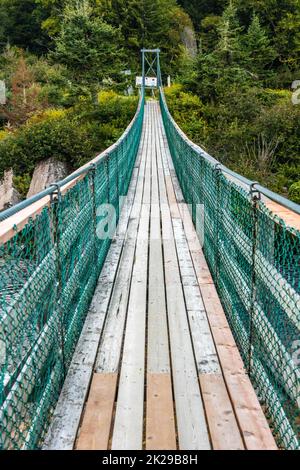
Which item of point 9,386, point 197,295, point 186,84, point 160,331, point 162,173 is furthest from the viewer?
point 186,84

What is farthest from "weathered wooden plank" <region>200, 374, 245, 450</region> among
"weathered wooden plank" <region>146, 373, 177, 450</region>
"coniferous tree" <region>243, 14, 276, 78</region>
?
"coniferous tree" <region>243, 14, 276, 78</region>

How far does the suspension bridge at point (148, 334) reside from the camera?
185cm

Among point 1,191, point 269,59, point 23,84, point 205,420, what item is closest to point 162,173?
point 1,191

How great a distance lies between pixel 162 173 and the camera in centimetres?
898

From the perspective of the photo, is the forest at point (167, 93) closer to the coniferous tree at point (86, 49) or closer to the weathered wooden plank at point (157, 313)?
the coniferous tree at point (86, 49)

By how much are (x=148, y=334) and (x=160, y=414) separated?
0.77 metres

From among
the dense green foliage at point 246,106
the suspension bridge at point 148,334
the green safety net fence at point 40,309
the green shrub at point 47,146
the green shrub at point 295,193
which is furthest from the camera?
the dense green foliage at point 246,106

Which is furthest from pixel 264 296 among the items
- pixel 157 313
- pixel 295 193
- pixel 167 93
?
pixel 167 93

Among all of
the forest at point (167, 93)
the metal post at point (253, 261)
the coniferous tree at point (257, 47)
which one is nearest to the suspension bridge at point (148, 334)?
the metal post at point (253, 261)

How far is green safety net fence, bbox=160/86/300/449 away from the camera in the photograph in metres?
1.89

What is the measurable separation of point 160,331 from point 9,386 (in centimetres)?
129

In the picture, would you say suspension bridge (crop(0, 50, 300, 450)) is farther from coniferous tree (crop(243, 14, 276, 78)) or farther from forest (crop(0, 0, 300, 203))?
coniferous tree (crop(243, 14, 276, 78))

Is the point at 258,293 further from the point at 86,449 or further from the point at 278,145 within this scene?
the point at 278,145

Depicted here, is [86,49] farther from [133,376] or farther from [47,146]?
[133,376]
